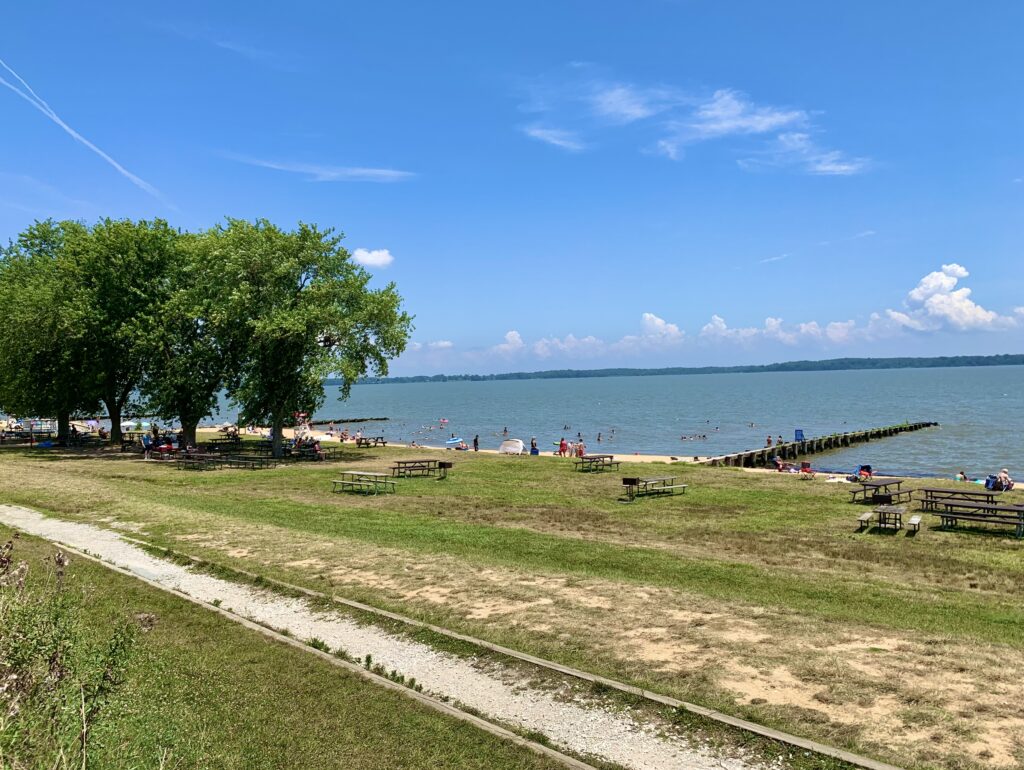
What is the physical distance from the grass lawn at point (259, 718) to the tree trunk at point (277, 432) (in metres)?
29.3

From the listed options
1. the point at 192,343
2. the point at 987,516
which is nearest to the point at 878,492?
the point at 987,516

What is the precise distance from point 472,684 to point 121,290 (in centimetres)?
4049

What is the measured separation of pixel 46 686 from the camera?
5457 mm

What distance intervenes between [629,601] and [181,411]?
118ft

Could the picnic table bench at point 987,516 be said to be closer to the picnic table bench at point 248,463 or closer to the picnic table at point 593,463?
the picnic table at point 593,463

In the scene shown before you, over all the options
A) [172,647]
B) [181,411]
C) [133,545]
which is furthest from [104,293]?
[172,647]

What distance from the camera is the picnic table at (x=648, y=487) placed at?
2309 centimetres

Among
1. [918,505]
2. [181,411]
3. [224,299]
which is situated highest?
[224,299]

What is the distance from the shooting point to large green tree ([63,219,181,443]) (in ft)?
126

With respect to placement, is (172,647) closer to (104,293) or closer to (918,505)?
(918,505)

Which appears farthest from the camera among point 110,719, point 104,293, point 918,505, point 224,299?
point 104,293

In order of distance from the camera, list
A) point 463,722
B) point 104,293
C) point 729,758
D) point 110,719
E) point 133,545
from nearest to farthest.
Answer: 1. point 110,719
2. point 729,758
3. point 463,722
4. point 133,545
5. point 104,293

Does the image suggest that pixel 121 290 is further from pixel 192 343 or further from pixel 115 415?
pixel 115 415

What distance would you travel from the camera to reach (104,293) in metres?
39.5
